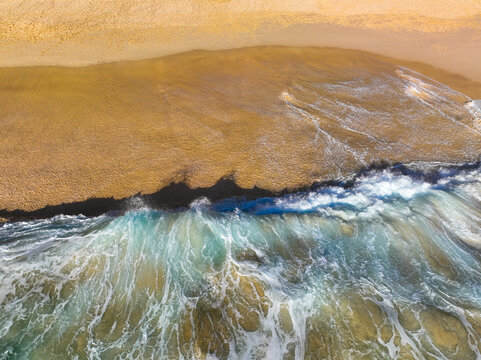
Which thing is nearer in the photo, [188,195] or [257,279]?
[257,279]

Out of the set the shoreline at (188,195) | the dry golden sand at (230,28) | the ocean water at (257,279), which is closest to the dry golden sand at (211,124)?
the shoreline at (188,195)

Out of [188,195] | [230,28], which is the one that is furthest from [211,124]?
[230,28]

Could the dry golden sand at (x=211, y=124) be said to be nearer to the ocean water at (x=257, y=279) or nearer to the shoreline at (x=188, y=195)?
the shoreline at (x=188, y=195)

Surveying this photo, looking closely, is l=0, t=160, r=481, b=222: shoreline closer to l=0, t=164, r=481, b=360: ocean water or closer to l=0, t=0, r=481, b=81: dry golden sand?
l=0, t=164, r=481, b=360: ocean water

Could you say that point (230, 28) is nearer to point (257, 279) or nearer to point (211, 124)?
point (211, 124)

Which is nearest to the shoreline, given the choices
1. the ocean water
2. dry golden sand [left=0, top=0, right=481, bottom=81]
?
the ocean water
